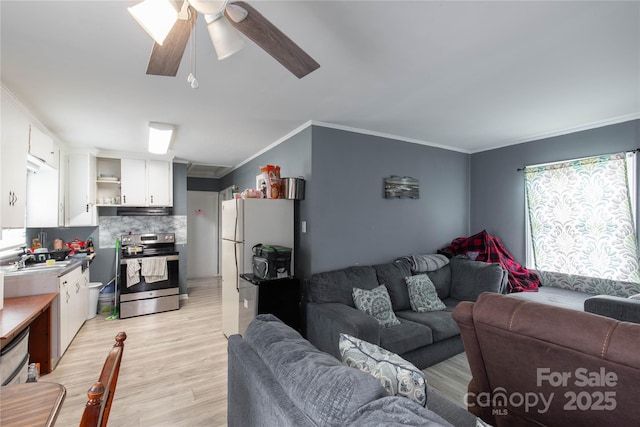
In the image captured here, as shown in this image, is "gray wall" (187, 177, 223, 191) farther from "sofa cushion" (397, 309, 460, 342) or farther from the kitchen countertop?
"sofa cushion" (397, 309, 460, 342)

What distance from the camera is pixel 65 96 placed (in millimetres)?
2518

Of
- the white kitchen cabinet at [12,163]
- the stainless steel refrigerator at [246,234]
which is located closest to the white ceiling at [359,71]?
the white kitchen cabinet at [12,163]

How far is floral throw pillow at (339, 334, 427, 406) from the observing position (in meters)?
1.14

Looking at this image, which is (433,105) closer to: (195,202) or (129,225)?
(129,225)

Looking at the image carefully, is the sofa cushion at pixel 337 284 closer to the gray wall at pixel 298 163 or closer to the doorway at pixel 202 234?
the gray wall at pixel 298 163

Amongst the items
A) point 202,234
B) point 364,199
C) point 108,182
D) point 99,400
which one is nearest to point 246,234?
point 364,199

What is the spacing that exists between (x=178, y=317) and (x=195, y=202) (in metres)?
3.28

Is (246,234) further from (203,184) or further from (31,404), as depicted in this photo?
(203,184)

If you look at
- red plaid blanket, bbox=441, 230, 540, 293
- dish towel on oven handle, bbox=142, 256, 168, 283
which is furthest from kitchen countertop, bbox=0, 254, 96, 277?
red plaid blanket, bbox=441, 230, 540, 293

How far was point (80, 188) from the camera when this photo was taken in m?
4.28

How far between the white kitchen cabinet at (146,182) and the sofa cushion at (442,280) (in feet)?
14.1

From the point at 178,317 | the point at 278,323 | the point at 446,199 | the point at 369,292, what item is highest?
the point at 446,199

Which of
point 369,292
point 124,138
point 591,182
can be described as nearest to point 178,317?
point 124,138

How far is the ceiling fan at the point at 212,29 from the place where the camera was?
106 cm
